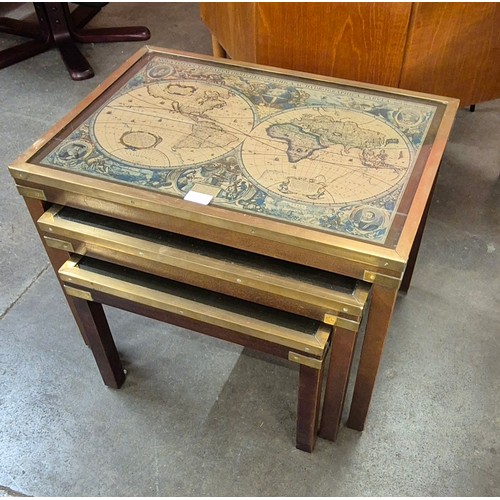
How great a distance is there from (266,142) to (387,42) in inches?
17.7

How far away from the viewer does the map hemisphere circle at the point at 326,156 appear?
92 cm

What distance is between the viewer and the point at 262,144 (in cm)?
101

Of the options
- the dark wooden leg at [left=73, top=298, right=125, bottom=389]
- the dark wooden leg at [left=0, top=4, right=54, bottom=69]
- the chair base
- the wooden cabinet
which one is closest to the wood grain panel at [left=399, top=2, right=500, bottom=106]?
the wooden cabinet

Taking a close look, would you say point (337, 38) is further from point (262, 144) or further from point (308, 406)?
point (308, 406)

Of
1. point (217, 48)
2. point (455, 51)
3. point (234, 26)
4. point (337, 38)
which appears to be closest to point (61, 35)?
point (217, 48)

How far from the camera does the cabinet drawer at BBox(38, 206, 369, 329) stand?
86cm

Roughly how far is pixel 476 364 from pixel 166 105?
851 millimetres

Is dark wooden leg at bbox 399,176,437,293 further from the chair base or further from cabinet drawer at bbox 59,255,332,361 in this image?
the chair base

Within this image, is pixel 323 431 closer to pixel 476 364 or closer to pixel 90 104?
A: pixel 476 364

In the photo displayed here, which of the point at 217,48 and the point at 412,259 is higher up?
the point at 217,48

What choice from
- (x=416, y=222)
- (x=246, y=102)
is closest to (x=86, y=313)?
(x=246, y=102)

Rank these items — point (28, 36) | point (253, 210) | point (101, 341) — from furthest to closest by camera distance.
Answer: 1. point (28, 36)
2. point (101, 341)
3. point (253, 210)

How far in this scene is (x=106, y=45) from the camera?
7.79 feet

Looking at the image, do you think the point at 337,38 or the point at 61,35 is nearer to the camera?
the point at 337,38
